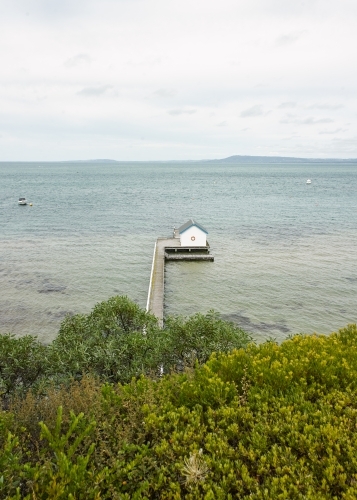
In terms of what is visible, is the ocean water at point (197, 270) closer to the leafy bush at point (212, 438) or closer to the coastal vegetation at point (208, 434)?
the coastal vegetation at point (208, 434)

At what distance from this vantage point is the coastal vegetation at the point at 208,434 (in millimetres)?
4695

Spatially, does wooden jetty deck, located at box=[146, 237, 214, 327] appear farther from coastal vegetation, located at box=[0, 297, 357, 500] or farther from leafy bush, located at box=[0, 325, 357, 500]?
leafy bush, located at box=[0, 325, 357, 500]

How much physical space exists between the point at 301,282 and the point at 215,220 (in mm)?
29742

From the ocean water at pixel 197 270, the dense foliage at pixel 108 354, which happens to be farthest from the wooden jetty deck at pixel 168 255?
the dense foliage at pixel 108 354

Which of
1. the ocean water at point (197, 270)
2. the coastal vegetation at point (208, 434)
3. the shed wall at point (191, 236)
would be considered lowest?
the ocean water at point (197, 270)

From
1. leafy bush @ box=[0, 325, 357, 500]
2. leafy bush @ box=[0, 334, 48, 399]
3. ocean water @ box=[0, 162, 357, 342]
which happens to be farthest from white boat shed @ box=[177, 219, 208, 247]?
leafy bush @ box=[0, 325, 357, 500]

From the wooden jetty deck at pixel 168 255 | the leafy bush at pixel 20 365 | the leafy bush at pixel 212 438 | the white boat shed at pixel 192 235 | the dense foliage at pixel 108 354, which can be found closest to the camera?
the leafy bush at pixel 212 438

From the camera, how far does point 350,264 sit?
33.4 metres

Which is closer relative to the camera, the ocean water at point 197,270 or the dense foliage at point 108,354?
the dense foliage at point 108,354

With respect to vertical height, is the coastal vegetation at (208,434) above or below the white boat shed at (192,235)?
above

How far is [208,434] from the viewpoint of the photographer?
5.55 metres

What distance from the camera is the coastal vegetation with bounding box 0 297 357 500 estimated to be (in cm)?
470

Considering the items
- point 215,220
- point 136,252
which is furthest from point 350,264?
point 215,220

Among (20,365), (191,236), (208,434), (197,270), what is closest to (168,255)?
(191,236)
